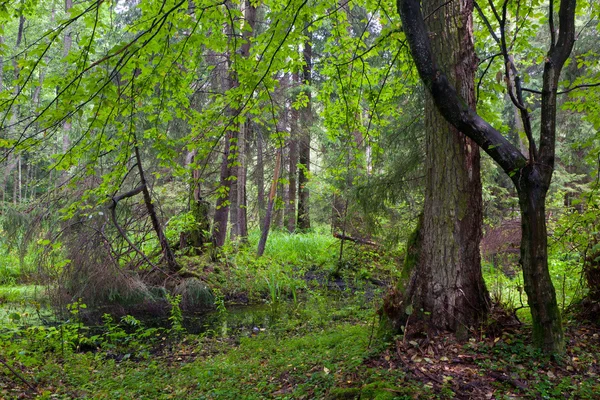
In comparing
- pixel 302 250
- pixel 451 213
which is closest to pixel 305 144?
pixel 302 250

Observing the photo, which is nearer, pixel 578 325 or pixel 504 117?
pixel 578 325

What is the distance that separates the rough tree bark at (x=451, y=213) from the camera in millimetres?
3973

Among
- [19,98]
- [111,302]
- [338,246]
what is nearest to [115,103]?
[19,98]

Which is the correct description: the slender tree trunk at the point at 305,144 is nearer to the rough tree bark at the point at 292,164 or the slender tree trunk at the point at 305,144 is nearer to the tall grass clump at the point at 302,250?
the rough tree bark at the point at 292,164

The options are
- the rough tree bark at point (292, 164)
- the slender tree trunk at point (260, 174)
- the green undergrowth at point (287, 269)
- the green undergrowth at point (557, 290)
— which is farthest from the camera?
the rough tree bark at point (292, 164)

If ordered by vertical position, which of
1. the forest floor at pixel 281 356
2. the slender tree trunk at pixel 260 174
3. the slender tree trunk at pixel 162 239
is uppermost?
the slender tree trunk at pixel 260 174

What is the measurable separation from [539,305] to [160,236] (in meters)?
7.08

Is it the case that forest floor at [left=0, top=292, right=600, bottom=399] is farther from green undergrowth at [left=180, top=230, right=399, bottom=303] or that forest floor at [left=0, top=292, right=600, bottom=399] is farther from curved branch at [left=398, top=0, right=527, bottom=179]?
green undergrowth at [left=180, top=230, right=399, bottom=303]

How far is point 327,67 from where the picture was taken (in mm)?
6105

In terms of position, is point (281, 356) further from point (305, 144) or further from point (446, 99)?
point (305, 144)

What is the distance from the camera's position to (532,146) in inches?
128

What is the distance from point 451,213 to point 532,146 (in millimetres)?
978

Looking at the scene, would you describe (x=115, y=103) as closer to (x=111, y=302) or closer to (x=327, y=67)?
(x=327, y=67)

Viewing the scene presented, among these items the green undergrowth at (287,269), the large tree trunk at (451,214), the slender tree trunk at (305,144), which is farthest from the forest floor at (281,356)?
the slender tree trunk at (305,144)
